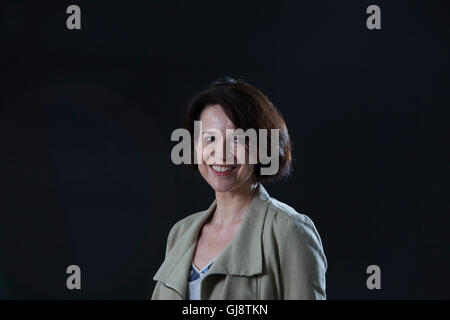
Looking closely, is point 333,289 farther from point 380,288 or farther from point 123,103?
point 123,103

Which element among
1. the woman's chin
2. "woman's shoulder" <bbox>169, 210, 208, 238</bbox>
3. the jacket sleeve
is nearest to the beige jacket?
the jacket sleeve

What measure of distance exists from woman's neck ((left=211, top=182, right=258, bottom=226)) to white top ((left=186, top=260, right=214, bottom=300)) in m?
0.18

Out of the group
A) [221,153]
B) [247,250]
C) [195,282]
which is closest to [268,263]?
[247,250]

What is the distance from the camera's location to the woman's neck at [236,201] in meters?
2.01

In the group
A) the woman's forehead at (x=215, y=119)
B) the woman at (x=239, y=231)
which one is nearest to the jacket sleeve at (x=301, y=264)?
the woman at (x=239, y=231)

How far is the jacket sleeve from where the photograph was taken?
5.80 ft

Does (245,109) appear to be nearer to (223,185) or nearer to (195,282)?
(223,185)

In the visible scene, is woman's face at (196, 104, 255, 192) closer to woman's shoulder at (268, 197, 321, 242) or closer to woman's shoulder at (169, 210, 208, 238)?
woman's shoulder at (268, 197, 321, 242)

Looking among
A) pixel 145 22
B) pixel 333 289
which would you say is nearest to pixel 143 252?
pixel 333 289

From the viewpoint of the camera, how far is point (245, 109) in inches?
74.9

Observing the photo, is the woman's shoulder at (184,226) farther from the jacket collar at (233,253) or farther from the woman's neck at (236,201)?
the woman's neck at (236,201)

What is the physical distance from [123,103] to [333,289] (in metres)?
1.57

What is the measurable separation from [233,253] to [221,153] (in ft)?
1.04

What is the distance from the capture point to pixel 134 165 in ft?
11.1
